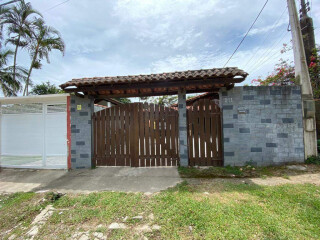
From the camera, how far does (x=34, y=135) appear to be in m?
5.22

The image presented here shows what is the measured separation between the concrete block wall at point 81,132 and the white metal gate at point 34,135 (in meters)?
0.38

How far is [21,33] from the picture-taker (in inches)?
333

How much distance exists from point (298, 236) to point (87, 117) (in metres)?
5.68

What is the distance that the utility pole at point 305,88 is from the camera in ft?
14.4

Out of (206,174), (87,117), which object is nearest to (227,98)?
(206,174)

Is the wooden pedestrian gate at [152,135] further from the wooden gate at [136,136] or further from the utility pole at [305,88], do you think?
the utility pole at [305,88]

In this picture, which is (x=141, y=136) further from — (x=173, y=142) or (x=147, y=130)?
(x=173, y=142)

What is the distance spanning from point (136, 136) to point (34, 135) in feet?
13.3

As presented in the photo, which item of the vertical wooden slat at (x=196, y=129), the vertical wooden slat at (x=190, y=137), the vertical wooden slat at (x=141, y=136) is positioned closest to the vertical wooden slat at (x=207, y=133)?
the vertical wooden slat at (x=196, y=129)

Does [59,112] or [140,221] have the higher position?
[59,112]

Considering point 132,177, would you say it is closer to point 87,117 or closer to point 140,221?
point 140,221

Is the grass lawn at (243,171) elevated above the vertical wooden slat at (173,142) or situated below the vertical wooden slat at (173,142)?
below

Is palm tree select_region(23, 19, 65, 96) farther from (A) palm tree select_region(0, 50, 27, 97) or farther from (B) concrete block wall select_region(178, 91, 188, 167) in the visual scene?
(B) concrete block wall select_region(178, 91, 188, 167)

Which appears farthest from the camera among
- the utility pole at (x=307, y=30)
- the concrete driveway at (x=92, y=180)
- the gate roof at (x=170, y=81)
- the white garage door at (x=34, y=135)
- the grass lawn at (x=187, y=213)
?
the utility pole at (x=307, y=30)
